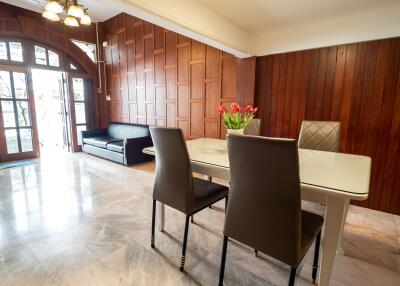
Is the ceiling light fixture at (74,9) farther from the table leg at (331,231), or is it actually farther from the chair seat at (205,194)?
the table leg at (331,231)

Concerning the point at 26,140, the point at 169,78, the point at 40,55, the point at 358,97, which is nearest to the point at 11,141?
the point at 26,140

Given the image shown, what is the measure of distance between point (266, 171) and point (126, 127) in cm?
461

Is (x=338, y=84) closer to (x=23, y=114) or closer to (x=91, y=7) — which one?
(x=91, y=7)

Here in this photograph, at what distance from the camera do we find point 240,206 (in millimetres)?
1257

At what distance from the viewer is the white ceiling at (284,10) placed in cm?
219

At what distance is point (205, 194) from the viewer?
1743 mm

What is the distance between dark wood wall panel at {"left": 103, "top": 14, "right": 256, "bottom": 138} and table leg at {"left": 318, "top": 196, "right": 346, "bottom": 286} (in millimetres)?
2393

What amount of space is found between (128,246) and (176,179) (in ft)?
2.61

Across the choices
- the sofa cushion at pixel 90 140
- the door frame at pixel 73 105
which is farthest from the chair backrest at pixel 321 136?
the door frame at pixel 73 105

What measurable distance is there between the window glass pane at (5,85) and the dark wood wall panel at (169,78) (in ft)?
6.79

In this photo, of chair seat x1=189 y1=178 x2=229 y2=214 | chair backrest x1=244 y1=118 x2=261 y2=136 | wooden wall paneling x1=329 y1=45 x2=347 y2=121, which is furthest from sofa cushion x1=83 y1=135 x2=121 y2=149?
wooden wall paneling x1=329 y1=45 x2=347 y2=121

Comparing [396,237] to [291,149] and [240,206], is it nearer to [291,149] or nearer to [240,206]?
[240,206]

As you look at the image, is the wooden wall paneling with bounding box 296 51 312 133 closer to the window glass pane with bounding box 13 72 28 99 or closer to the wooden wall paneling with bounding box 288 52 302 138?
the wooden wall paneling with bounding box 288 52 302 138

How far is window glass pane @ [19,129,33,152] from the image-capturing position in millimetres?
4789
